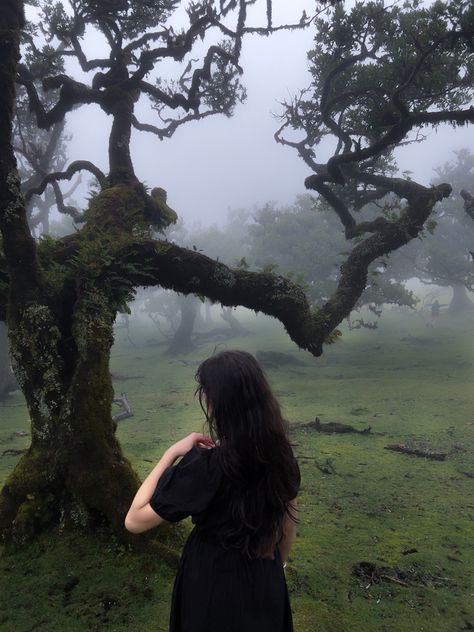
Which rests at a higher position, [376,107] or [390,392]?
[376,107]

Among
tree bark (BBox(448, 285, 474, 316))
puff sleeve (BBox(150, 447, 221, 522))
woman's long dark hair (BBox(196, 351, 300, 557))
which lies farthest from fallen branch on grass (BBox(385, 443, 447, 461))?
tree bark (BBox(448, 285, 474, 316))

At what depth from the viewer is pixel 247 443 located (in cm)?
223

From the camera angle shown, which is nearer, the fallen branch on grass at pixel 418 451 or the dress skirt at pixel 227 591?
the dress skirt at pixel 227 591

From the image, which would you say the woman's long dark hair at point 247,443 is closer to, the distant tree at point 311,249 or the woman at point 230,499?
the woman at point 230,499

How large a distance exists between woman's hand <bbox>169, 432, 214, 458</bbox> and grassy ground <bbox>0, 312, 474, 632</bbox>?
119 inches

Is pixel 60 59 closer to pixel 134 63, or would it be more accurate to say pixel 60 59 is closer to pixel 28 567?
pixel 134 63

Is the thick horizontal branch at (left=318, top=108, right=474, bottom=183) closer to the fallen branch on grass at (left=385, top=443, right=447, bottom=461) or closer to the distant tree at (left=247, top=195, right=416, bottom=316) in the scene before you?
the fallen branch on grass at (left=385, top=443, right=447, bottom=461)

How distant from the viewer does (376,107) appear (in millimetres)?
8734

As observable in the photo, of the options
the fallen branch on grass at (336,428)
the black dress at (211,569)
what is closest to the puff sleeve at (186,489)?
the black dress at (211,569)

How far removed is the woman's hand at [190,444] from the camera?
7.85 feet

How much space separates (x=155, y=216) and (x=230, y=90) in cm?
644

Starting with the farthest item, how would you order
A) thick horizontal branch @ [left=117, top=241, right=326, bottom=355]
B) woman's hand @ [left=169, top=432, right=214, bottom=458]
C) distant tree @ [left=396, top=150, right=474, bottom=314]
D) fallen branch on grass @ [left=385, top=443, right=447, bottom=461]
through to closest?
distant tree @ [left=396, top=150, right=474, bottom=314] → fallen branch on grass @ [left=385, top=443, right=447, bottom=461] → thick horizontal branch @ [left=117, top=241, right=326, bottom=355] → woman's hand @ [left=169, top=432, right=214, bottom=458]

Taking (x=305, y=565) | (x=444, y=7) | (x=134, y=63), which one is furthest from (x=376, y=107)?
(x=305, y=565)

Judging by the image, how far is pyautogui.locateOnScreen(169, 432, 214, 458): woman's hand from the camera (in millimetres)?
2393
